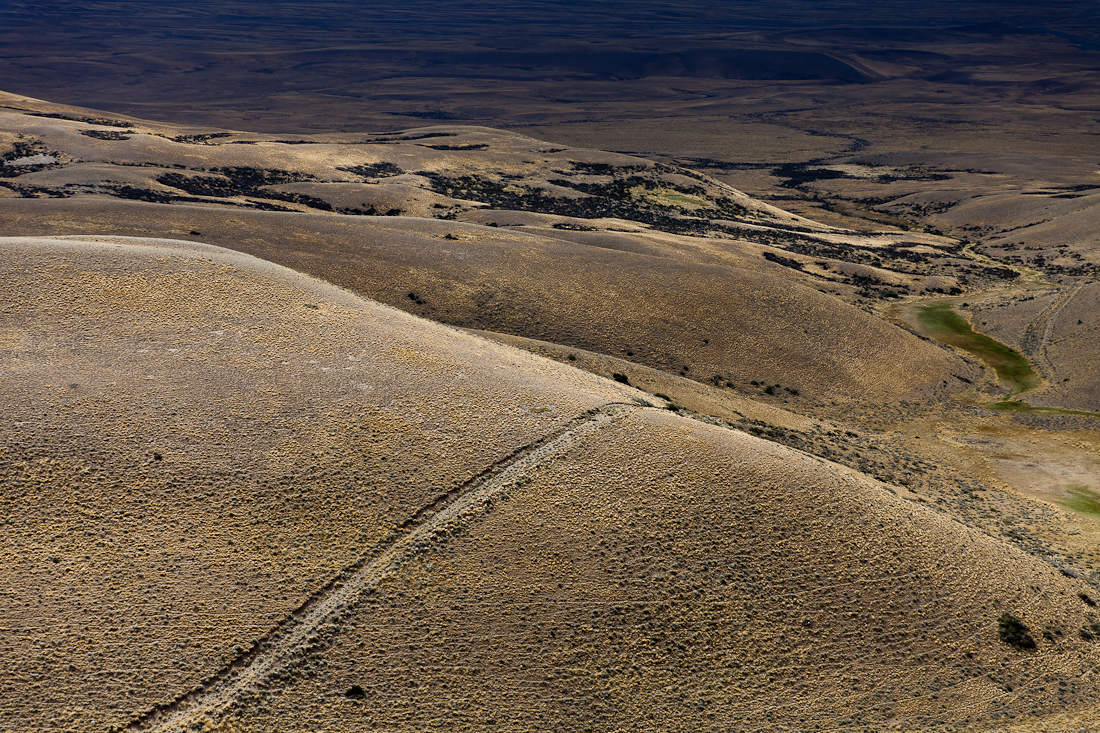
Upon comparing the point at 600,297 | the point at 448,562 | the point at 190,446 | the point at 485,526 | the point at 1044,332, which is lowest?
the point at 1044,332

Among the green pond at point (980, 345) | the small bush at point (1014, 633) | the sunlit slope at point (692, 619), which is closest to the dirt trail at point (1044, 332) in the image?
the green pond at point (980, 345)

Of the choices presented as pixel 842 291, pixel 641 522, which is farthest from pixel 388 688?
pixel 842 291

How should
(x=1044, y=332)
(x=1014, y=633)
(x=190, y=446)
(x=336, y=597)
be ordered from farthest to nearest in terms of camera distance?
(x=1044, y=332) → (x=190, y=446) → (x=1014, y=633) → (x=336, y=597)

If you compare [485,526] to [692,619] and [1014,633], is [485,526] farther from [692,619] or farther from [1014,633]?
[1014,633]

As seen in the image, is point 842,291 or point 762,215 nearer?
point 842,291

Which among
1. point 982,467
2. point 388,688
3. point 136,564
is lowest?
point 982,467

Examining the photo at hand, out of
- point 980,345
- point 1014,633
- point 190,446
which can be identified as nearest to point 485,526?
point 190,446

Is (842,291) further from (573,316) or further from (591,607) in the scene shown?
(591,607)
